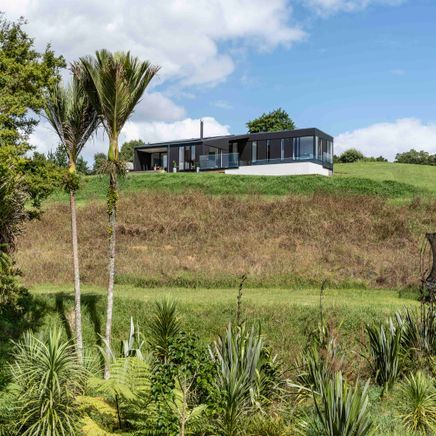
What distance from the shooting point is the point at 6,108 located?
34.3 ft

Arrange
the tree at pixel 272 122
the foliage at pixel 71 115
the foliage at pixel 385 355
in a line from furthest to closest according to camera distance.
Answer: the tree at pixel 272 122
the foliage at pixel 71 115
the foliage at pixel 385 355

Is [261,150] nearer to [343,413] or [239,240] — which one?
[239,240]

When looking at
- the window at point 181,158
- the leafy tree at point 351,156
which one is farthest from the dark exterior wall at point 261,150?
the leafy tree at point 351,156

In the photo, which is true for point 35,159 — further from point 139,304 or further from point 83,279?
point 83,279

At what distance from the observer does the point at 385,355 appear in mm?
10039

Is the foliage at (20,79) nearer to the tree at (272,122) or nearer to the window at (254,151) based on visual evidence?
the window at (254,151)

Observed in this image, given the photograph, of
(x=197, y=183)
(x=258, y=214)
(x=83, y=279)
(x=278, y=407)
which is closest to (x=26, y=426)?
(x=278, y=407)

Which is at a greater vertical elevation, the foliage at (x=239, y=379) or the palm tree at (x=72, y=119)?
the palm tree at (x=72, y=119)

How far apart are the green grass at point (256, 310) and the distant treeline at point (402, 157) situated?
71.3m

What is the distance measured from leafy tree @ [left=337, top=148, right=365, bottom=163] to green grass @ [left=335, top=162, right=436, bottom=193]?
2729cm

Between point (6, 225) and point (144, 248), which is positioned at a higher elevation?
point (6, 225)

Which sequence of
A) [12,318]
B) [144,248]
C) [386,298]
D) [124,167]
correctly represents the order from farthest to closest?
[144,248], [386,298], [12,318], [124,167]

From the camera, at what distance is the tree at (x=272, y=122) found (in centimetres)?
7744

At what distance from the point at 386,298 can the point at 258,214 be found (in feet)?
38.4
